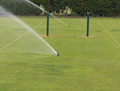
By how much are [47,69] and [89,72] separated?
1.55 meters

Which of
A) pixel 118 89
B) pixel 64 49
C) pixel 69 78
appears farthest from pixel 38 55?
pixel 118 89

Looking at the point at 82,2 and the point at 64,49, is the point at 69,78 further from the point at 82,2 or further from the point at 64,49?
the point at 82,2

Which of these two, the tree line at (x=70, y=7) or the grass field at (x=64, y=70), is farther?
the tree line at (x=70, y=7)

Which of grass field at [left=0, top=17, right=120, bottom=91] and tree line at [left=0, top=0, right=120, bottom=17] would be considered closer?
grass field at [left=0, top=17, right=120, bottom=91]

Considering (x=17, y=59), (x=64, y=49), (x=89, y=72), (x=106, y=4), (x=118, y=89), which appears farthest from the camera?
(x=106, y=4)

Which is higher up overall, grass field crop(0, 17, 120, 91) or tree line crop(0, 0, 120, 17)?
tree line crop(0, 0, 120, 17)

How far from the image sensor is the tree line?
158 feet

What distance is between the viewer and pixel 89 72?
1174 cm

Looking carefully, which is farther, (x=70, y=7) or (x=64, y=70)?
(x=70, y=7)

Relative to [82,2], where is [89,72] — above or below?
below

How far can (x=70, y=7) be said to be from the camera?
48.9 meters

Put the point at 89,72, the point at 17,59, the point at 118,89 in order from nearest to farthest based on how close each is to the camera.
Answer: the point at 118,89 → the point at 89,72 → the point at 17,59

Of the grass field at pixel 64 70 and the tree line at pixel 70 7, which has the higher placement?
the tree line at pixel 70 7

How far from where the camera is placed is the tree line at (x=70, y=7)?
48188mm
